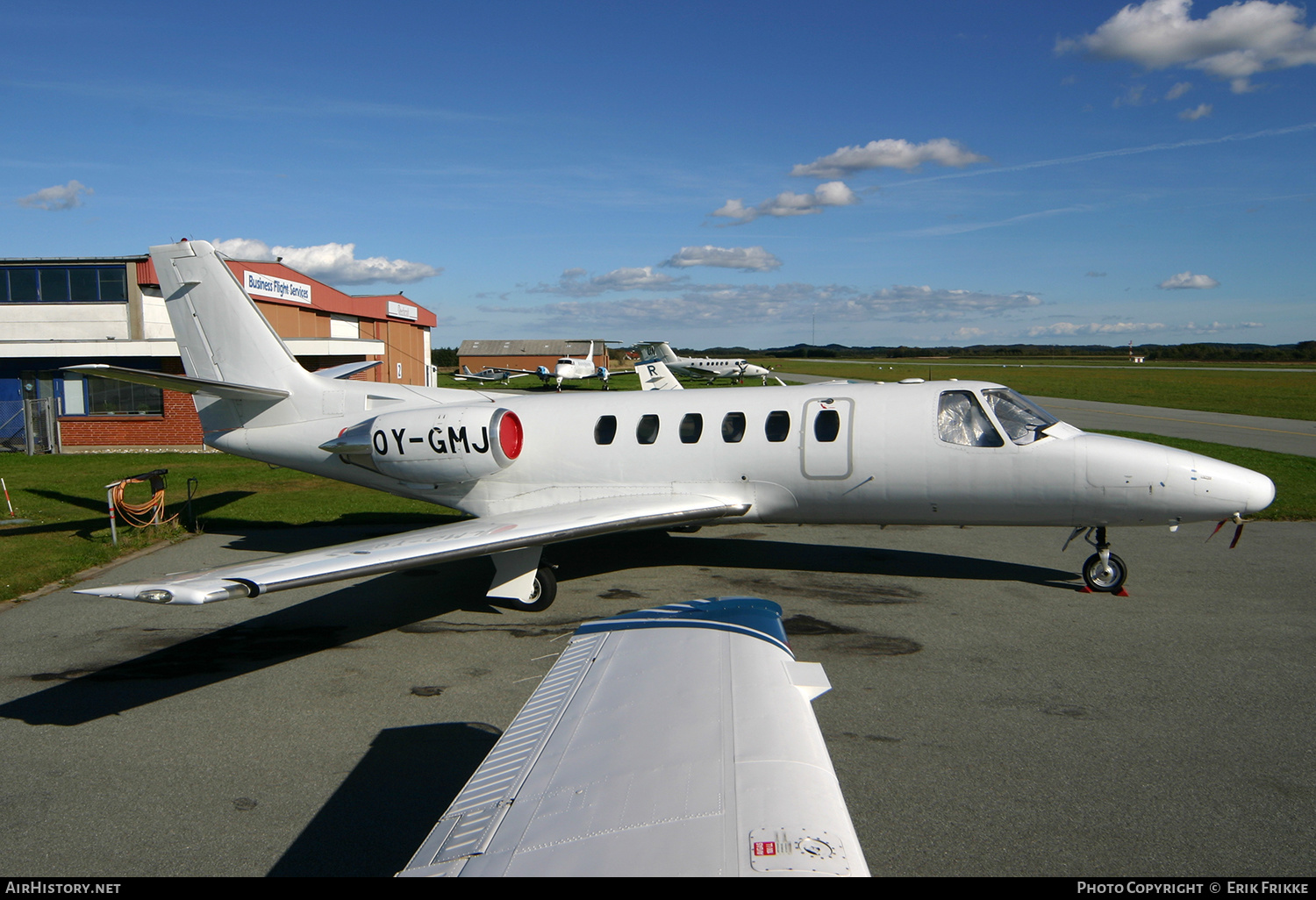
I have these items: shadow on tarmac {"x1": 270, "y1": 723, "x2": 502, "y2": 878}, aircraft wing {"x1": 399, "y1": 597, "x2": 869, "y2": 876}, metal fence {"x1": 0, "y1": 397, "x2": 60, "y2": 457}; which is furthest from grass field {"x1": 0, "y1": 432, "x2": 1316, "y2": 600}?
aircraft wing {"x1": 399, "y1": 597, "x2": 869, "y2": 876}

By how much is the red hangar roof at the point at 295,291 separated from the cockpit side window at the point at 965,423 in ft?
78.1

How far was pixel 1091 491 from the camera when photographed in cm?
959

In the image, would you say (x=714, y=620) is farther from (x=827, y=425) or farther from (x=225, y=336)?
(x=225, y=336)

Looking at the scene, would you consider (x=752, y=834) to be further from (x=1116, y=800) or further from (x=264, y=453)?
(x=264, y=453)

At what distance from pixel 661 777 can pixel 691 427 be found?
8.44 m

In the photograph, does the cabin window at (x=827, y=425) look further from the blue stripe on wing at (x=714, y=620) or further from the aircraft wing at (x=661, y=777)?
the aircraft wing at (x=661, y=777)

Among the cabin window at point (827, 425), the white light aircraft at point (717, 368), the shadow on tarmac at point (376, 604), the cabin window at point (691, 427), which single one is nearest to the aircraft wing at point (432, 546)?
the cabin window at point (691, 427)

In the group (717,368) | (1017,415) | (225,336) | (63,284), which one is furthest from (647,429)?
(717,368)

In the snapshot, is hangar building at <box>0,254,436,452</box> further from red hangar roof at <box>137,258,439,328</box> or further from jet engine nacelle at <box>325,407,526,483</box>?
jet engine nacelle at <box>325,407,526,483</box>

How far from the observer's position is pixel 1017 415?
33.1 ft

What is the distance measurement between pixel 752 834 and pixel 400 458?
32.7ft

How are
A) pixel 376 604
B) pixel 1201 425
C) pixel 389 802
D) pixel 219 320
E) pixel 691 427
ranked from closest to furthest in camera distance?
pixel 389 802, pixel 376 604, pixel 691 427, pixel 219 320, pixel 1201 425

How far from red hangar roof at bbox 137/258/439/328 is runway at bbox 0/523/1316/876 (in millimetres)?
20202

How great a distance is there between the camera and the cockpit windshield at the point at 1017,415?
9.91m
